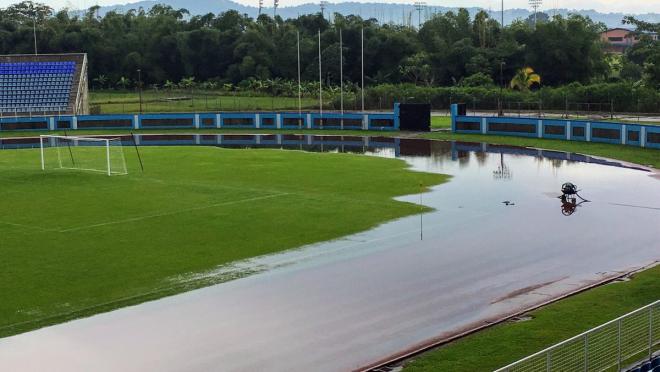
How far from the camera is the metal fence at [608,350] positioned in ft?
53.9

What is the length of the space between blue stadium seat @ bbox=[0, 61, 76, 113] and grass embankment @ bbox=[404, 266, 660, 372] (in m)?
75.7

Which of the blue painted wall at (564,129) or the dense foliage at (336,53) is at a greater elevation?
the dense foliage at (336,53)

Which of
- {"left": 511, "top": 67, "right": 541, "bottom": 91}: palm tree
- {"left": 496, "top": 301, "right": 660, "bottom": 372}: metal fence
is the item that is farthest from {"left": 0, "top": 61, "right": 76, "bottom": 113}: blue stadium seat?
{"left": 496, "top": 301, "right": 660, "bottom": 372}: metal fence

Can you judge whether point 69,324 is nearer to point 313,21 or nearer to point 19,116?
point 19,116

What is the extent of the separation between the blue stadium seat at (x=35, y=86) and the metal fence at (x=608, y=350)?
80.2 meters

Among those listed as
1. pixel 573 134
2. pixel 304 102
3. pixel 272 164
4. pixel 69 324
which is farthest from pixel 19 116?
pixel 69 324

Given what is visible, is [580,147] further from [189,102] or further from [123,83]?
[123,83]

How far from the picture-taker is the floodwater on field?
66.5 feet

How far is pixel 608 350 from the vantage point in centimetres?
1725

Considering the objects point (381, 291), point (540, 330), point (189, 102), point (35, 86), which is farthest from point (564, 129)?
point (35, 86)

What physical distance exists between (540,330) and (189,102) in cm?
9036

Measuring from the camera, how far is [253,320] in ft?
74.5

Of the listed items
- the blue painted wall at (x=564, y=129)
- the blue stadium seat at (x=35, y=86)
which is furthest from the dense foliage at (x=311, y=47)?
the blue painted wall at (x=564, y=129)

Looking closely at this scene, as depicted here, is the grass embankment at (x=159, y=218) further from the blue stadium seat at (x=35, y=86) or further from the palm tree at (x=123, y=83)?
the palm tree at (x=123, y=83)
